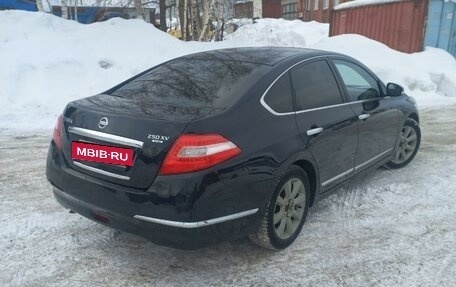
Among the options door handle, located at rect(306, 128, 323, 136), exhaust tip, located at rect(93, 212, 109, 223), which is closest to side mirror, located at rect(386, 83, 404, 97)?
door handle, located at rect(306, 128, 323, 136)

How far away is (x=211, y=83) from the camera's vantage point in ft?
11.0

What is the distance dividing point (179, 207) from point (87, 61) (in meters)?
8.12

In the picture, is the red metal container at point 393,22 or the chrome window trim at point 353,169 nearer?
the chrome window trim at point 353,169

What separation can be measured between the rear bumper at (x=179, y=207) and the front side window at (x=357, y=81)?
1686 millimetres

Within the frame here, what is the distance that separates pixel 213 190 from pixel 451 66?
12029 millimetres

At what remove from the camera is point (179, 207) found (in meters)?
2.65

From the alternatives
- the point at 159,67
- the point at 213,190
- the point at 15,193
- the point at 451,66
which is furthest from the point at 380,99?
the point at 451,66

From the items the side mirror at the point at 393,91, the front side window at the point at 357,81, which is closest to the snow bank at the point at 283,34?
the side mirror at the point at 393,91

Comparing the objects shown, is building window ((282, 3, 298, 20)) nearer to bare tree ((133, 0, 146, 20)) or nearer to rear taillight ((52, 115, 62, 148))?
bare tree ((133, 0, 146, 20))

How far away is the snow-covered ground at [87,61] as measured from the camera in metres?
8.35

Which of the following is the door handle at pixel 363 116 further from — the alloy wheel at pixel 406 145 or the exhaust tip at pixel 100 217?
the exhaust tip at pixel 100 217

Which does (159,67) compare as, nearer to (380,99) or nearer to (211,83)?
(211,83)

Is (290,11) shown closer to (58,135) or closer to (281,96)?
(281,96)

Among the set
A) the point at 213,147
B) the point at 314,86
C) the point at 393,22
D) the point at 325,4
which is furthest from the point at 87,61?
the point at 325,4
